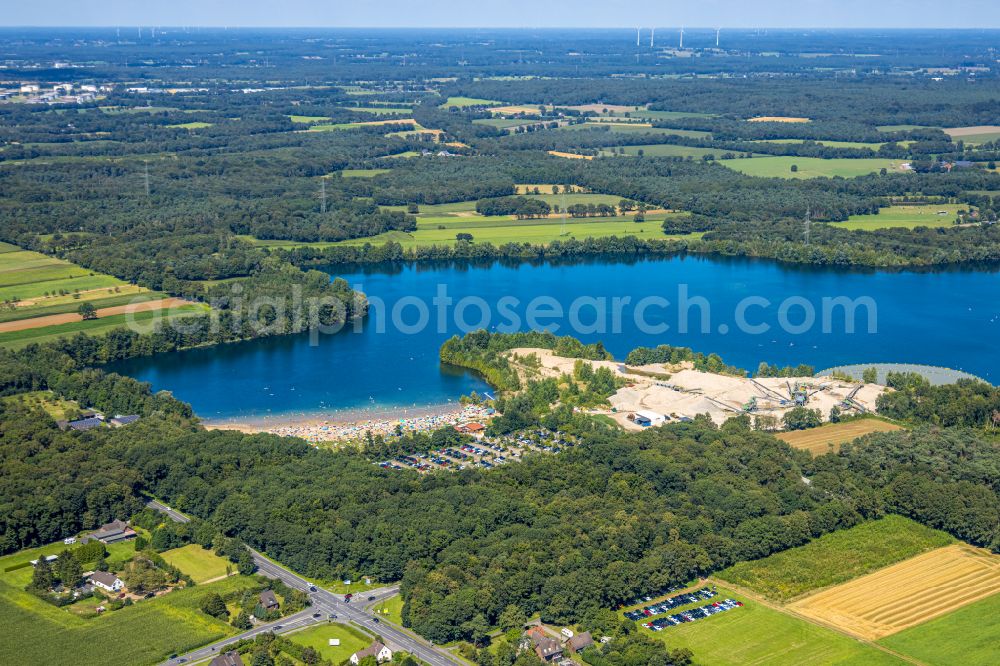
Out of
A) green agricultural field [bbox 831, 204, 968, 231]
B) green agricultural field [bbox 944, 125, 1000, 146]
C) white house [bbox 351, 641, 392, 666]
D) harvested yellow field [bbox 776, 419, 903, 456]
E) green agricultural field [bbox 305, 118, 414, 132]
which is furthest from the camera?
green agricultural field [bbox 305, 118, 414, 132]

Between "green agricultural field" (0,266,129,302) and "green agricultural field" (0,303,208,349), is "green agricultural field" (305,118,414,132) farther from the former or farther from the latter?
"green agricultural field" (0,303,208,349)

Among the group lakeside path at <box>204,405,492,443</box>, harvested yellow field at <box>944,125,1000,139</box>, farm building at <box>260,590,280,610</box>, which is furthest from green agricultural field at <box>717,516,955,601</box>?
harvested yellow field at <box>944,125,1000,139</box>

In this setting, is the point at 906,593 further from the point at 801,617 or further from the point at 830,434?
the point at 830,434

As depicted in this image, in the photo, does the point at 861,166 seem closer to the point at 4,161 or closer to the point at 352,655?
the point at 4,161

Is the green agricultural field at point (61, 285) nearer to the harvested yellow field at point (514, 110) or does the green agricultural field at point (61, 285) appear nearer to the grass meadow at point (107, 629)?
the grass meadow at point (107, 629)

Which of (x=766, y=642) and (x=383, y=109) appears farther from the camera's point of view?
(x=383, y=109)

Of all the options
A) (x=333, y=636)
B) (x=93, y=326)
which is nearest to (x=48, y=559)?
(x=333, y=636)
